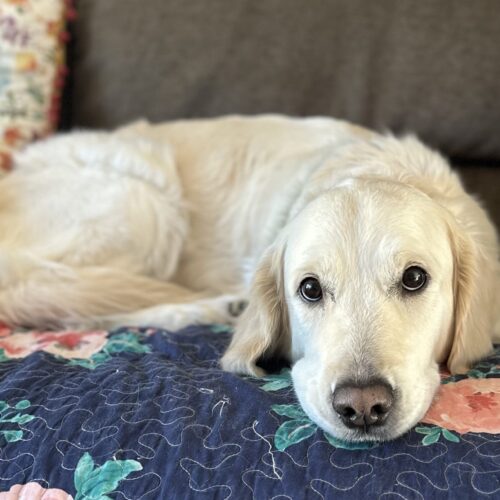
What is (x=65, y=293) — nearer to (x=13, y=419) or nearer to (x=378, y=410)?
(x=13, y=419)

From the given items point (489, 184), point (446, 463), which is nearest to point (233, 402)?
point (446, 463)

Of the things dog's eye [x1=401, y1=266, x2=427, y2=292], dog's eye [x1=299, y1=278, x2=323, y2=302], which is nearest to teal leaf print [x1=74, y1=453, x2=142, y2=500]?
dog's eye [x1=299, y1=278, x2=323, y2=302]

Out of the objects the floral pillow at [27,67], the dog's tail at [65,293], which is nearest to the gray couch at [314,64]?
the floral pillow at [27,67]

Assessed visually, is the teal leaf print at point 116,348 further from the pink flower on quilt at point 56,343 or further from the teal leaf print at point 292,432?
the teal leaf print at point 292,432

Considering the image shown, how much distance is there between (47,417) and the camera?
1.60 metres

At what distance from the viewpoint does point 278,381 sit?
5.89ft

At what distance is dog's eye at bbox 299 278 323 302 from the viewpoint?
1.71m

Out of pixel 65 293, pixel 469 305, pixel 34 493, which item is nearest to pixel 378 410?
pixel 469 305

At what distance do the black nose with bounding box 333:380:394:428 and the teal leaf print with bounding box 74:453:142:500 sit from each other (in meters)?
0.45

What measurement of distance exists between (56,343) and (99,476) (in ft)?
2.51

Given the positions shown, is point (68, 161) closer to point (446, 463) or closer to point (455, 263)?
point (455, 263)

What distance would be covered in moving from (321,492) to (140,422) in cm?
47

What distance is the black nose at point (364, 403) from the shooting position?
1.40 metres

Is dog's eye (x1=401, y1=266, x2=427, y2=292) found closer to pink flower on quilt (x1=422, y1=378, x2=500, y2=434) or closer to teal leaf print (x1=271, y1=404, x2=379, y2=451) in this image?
pink flower on quilt (x1=422, y1=378, x2=500, y2=434)
